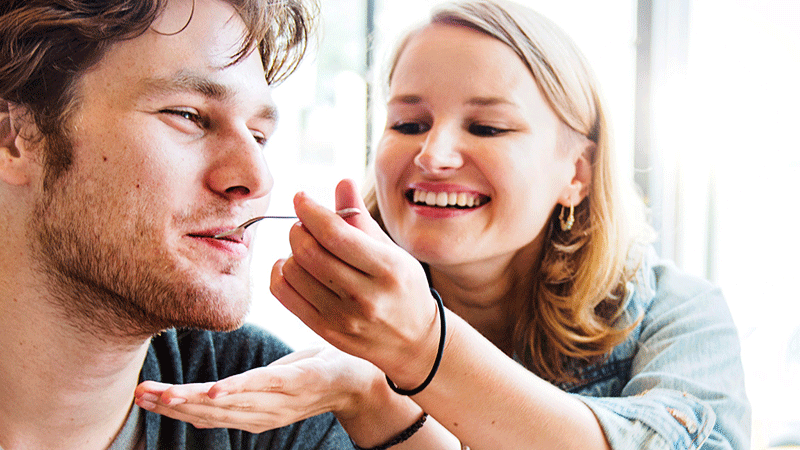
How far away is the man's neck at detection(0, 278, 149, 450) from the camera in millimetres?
1060

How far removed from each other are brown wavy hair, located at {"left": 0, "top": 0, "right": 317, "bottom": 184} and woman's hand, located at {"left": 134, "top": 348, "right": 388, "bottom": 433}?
1.34 ft

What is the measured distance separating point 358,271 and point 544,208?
2.90 feet

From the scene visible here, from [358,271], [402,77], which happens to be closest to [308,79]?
[402,77]

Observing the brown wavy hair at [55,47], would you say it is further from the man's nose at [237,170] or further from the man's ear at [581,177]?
the man's ear at [581,177]

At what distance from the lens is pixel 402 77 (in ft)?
5.16

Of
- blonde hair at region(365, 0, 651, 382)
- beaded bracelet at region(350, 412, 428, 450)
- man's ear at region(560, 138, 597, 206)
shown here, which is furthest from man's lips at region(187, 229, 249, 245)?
man's ear at region(560, 138, 597, 206)

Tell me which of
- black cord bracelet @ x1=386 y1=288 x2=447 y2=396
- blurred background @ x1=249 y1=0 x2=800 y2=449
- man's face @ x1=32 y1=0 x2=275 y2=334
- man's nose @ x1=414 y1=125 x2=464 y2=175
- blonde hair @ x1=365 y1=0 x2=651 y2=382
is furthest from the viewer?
blurred background @ x1=249 y1=0 x2=800 y2=449

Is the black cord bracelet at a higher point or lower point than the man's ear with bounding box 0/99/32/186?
lower

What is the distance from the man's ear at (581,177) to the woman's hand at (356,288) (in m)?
0.90

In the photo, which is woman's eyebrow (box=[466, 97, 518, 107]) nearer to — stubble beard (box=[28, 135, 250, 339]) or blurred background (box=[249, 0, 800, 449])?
stubble beard (box=[28, 135, 250, 339])

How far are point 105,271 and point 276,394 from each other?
340 millimetres

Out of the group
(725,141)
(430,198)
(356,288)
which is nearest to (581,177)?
(430,198)

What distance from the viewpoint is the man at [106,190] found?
3.37 feet

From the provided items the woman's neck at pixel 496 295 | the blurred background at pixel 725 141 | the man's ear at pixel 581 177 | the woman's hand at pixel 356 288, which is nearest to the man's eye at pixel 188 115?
the woman's hand at pixel 356 288
